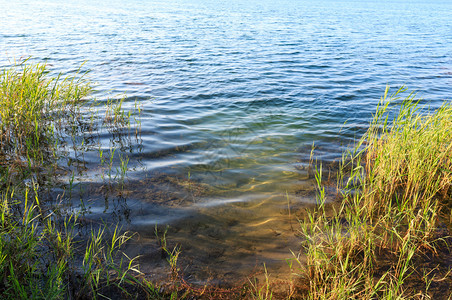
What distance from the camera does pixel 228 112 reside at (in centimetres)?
854

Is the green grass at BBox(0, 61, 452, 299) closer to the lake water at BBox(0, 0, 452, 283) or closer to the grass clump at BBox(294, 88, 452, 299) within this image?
the grass clump at BBox(294, 88, 452, 299)

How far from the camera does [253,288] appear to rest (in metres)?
3.13

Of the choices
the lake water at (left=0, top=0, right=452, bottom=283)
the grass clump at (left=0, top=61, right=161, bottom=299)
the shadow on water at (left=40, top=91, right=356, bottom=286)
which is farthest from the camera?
the lake water at (left=0, top=0, right=452, bottom=283)

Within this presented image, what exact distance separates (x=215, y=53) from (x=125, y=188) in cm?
1222

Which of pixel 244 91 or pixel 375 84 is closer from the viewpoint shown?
pixel 244 91

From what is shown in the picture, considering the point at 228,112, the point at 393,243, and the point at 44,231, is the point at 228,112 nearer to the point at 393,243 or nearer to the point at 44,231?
the point at 393,243

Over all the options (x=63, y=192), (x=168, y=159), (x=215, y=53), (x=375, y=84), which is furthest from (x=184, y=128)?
(x=215, y=53)

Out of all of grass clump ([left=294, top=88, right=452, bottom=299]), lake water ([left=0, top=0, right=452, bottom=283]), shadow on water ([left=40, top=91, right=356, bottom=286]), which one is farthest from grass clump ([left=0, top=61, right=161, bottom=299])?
grass clump ([left=294, top=88, right=452, bottom=299])

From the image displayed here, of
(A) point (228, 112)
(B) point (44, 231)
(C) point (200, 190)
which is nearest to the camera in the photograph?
(B) point (44, 231)

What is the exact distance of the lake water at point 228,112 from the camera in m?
4.05

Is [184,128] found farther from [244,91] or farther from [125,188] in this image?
[244,91]

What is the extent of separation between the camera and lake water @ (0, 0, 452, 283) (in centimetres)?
405

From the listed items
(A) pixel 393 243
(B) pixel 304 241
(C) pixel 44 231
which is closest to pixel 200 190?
(B) pixel 304 241

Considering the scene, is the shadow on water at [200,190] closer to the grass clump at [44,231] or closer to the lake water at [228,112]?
the lake water at [228,112]
